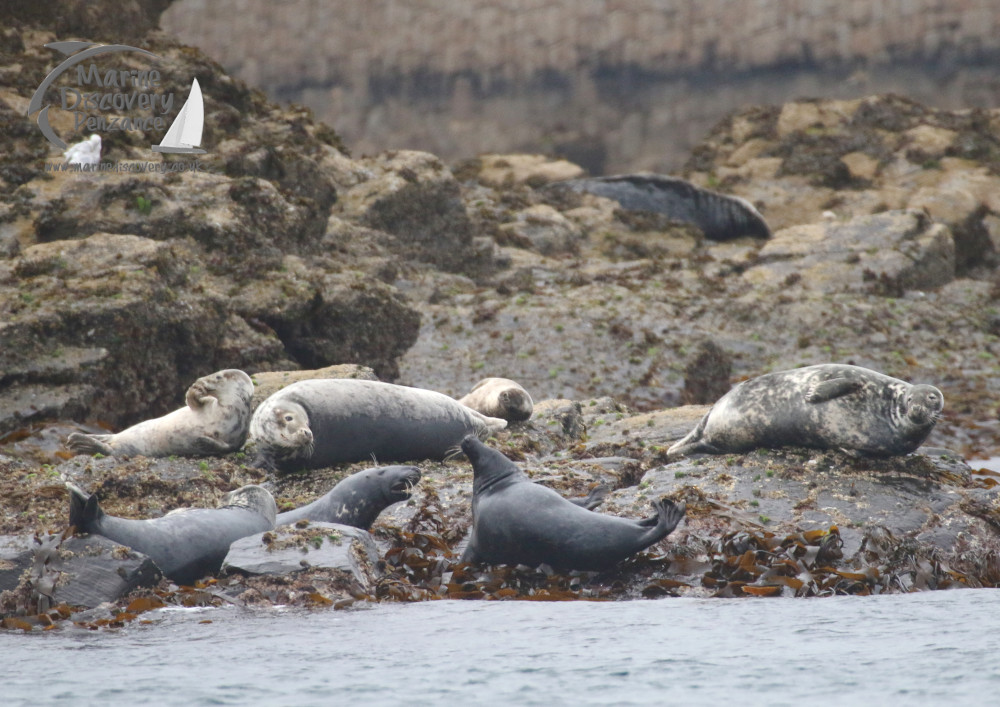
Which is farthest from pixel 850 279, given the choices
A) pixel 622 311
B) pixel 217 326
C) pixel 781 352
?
pixel 217 326

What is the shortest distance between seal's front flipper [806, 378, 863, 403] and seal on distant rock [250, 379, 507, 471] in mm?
2272

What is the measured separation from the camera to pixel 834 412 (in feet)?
18.0

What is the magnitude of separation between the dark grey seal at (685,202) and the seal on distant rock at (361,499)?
55.0ft

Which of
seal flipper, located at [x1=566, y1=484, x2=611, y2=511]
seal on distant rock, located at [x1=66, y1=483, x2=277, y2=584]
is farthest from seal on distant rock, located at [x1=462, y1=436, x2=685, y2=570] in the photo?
seal on distant rock, located at [x1=66, y1=483, x2=277, y2=584]

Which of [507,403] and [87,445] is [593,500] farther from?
[87,445]

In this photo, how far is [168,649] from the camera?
3.15 meters

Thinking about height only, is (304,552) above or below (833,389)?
below

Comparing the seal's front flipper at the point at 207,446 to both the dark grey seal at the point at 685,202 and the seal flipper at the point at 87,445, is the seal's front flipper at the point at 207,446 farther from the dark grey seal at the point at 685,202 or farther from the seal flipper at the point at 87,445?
the dark grey seal at the point at 685,202

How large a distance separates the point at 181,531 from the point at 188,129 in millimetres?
9497

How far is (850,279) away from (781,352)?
11.2 ft

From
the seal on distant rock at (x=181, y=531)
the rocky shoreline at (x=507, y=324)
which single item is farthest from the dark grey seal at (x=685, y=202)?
the seal on distant rock at (x=181, y=531)

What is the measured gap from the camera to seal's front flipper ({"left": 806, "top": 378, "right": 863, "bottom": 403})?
17.9 feet

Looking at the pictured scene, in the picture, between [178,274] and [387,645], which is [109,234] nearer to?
[178,274]

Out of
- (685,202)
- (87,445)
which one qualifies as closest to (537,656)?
(87,445)
